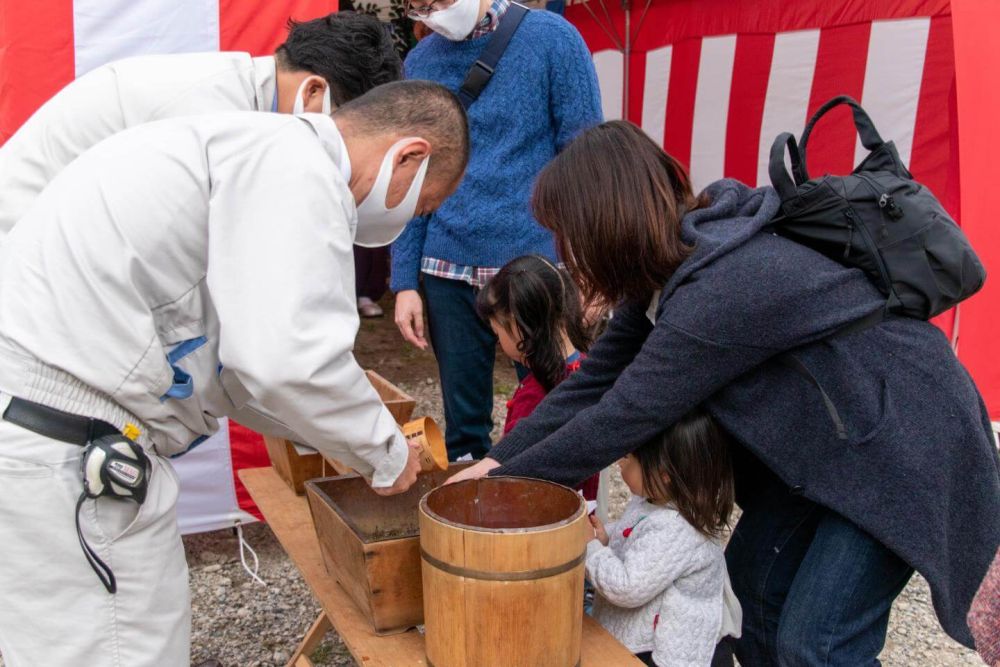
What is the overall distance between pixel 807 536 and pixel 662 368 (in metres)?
0.56

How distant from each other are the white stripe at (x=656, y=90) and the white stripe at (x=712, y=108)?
33 centimetres

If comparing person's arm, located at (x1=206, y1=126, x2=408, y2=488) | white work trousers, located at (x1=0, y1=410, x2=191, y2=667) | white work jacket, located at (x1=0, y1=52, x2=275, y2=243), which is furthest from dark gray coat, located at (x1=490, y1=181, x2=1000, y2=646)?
white work jacket, located at (x1=0, y1=52, x2=275, y2=243)

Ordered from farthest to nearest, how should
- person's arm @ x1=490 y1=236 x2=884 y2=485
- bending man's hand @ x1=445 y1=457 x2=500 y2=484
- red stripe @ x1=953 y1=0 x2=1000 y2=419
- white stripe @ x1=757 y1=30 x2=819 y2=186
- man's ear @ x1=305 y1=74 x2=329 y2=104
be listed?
white stripe @ x1=757 y1=30 x2=819 y2=186 → red stripe @ x1=953 y1=0 x2=1000 y2=419 → man's ear @ x1=305 y1=74 x2=329 y2=104 → bending man's hand @ x1=445 y1=457 x2=500 y2=484 → person's arm @ x1=490 y1=236 x2=884 y2=485

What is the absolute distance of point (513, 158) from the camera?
2.83 meters

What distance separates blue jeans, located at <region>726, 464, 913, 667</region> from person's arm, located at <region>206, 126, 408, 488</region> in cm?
88

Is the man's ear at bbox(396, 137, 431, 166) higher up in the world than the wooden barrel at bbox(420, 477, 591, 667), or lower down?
higher up

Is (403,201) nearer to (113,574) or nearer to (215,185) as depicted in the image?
(215,185)

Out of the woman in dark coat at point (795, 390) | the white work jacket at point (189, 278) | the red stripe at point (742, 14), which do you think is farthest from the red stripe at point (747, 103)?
the white work jacket at point (189, 278)

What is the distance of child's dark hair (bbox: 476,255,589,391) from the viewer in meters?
2.55

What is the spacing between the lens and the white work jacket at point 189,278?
54.0 inches

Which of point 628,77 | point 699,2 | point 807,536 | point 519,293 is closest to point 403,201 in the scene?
point 519,293

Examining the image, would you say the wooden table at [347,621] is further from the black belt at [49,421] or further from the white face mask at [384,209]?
the white face mask at [384,209]

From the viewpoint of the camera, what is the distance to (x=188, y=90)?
209 cm

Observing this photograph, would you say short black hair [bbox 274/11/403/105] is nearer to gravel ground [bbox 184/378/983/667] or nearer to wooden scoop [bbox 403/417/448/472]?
wooden scoop [bbox 403/417/448/472]
